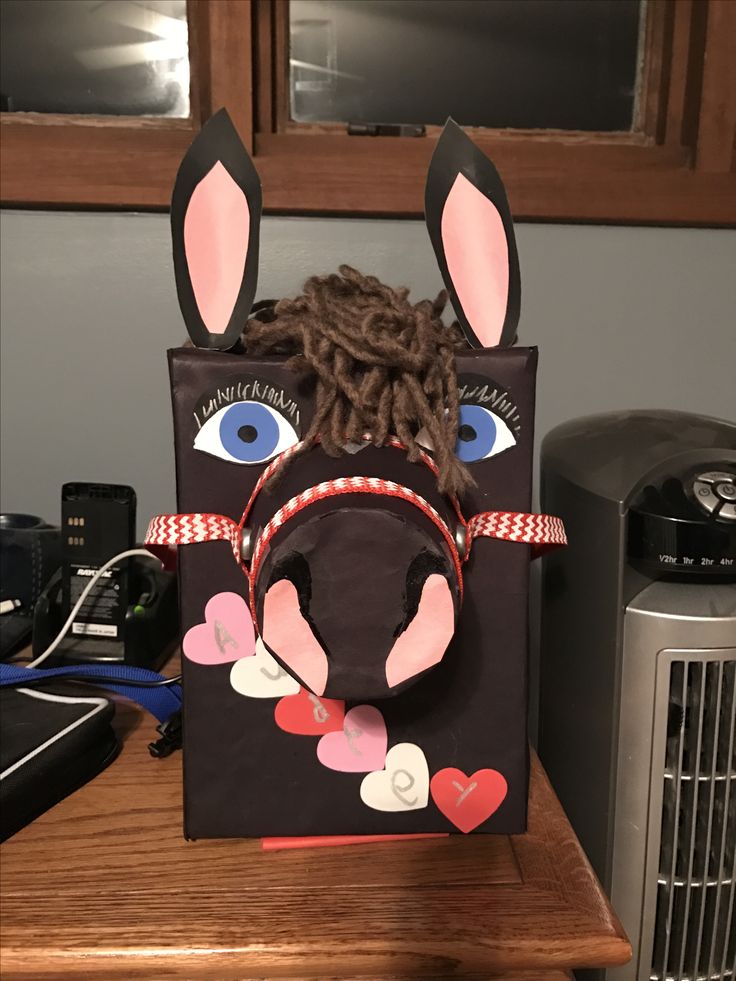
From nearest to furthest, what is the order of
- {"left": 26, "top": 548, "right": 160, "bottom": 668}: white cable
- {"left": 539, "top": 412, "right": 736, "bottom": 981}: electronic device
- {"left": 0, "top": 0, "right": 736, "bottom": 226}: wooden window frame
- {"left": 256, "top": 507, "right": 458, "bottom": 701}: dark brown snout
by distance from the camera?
{"left": 256, "top": 507, "right": 458, "bottom": 701}: dark brown snout → {"left": 539, "top": 412, "right": 736, "bottom": 981}: electronic device → {"left": 26, "top": 548, "right": 160, "bottom": 668}: white cable → {"left": 0, "top": 0, "right": 736, "bottom": 226}: wooden window frame

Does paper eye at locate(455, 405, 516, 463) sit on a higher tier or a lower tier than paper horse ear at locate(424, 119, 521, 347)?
lower

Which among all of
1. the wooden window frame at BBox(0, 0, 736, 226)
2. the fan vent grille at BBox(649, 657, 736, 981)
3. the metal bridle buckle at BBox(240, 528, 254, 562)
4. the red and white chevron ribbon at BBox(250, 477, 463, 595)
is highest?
the wooden window frame at BBox(0, 0, 736, 226)

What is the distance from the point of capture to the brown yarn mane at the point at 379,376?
43 centimetres

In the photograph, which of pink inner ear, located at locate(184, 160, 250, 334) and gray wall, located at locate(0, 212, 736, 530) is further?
gray wall, located at locate(0, 212, 736, 530)

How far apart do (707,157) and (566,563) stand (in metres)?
0.57

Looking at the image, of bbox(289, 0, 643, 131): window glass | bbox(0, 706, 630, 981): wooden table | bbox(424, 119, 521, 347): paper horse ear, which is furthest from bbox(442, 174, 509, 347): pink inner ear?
bbox(289, 0, 643, 131): window glass

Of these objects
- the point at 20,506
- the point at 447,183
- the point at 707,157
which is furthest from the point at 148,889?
the point at 707,157

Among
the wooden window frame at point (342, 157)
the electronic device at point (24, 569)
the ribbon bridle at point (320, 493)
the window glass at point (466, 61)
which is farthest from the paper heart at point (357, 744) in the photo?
the window glass at point (466, 61)

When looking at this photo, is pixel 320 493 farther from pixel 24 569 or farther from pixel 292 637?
pixel 24 569

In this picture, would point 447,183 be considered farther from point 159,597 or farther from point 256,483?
point 159,597

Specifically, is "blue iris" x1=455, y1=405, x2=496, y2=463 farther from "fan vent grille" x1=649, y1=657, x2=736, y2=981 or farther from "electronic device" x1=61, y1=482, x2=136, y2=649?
"electronic device" x1=61, y1=482, x2=136, y2=649

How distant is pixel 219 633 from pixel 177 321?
0.52 meters

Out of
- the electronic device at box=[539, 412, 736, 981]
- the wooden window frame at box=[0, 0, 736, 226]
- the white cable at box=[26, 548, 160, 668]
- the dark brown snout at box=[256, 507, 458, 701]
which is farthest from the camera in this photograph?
the wooden window frame at box=[0, 0, 736, 226]

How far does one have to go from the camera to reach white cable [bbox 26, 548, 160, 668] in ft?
2.18
